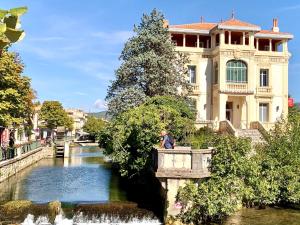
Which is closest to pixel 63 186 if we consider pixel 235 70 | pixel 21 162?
pixel 21 162

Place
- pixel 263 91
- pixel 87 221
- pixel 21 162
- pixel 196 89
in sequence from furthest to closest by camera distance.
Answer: pixel 263 91 < pixel 196 89 < pixel 21 162 < pixel 87 221

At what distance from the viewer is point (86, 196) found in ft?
69.3

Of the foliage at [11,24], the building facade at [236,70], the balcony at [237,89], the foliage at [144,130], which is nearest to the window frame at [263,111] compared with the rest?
the building facade at [236,70]

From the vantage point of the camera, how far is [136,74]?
3198 centimetres

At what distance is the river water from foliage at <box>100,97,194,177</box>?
184 cm

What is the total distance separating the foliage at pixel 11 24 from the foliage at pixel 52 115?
82.9 meters

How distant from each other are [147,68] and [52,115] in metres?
54.8

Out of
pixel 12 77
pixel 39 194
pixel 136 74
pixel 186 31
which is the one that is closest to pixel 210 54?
pixel 186 31

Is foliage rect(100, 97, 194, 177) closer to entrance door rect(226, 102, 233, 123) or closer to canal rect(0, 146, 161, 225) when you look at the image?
canal rect(0, 146, 161, 225)

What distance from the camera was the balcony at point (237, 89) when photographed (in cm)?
3628

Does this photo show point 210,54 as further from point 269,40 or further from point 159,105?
point 159,105

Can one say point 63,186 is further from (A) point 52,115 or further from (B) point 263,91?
(A) point 52,115

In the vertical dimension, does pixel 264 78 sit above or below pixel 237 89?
above

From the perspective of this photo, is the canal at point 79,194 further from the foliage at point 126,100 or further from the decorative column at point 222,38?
the decorative column at point 222,38
